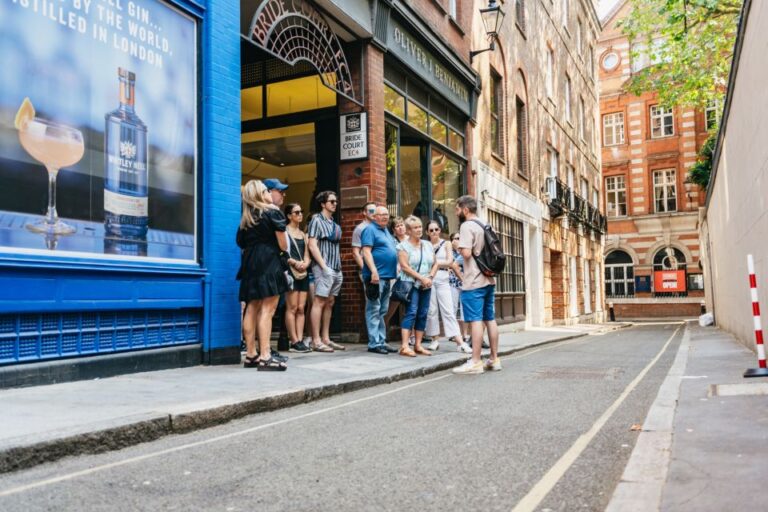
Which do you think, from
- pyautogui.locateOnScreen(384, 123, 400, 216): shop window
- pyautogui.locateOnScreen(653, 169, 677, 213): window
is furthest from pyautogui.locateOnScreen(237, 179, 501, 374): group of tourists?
pyautogui.locateOnScreen(653, 169, 677, 213): window

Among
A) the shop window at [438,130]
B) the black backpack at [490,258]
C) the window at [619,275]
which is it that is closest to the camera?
the black backpack at [490,258]

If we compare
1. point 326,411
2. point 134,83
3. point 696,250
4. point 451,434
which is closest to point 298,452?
point 451,434

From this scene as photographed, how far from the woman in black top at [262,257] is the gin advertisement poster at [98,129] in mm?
698

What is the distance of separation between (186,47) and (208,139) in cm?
98

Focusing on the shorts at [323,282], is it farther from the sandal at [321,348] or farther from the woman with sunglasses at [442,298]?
the woman with sunglasses at [442,298]

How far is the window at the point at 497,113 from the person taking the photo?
18.2m

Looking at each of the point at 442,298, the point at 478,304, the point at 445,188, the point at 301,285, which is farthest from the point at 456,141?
the point at 478,304

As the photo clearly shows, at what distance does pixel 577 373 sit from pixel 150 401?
493cm

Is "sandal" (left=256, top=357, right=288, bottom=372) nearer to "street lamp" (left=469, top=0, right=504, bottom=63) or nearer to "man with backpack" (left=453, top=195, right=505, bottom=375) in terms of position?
"man with backpack" (left=453, top=195, right=505, bottom=375)

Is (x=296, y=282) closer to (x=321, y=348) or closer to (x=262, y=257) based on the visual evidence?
(x=321, y=348)

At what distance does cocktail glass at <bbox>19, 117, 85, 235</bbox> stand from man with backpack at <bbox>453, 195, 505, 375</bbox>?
402 centimetres

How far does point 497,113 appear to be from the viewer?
722 inches

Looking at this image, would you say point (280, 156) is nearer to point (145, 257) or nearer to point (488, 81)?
point (145, 257)

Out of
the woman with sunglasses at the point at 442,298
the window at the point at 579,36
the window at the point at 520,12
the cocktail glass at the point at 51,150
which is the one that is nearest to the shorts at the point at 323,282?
the woman with sunglasses at the point at 442,298
